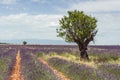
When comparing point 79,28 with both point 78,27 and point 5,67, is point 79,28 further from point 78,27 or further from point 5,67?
point 5,67

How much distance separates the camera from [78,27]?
3909 cm

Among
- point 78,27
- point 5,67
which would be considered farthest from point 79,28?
point 5,67

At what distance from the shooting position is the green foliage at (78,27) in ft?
127

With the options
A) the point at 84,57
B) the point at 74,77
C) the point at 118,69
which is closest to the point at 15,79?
the point at 74,77

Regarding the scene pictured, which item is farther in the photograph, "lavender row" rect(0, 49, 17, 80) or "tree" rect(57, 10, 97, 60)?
"tree" rect(57, 10, 97, 60)

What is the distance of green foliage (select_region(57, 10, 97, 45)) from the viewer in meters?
38.6

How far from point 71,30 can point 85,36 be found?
1501mm

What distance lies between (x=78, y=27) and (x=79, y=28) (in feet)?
0.55

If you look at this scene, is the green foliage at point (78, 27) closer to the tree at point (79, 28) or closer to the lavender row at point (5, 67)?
the tree at point (79, 28)

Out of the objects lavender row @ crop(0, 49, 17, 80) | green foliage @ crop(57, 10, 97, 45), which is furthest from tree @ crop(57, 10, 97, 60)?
lavender row @ crop(0, 49, 17, 80)

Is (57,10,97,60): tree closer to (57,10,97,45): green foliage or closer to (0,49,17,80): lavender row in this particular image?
(57,10,97,45): green foliage

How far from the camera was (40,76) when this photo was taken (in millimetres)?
16531

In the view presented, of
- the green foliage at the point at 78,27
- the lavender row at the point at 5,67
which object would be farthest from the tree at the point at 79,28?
the lavender row at the point at 5,67

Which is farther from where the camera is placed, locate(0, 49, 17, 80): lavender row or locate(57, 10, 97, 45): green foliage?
locate(57, 10, 97, 45): green foliage
